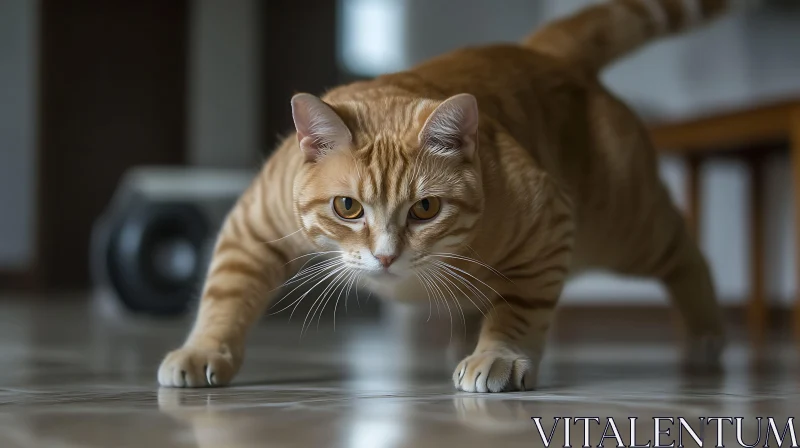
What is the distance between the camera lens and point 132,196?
4293 millimetres

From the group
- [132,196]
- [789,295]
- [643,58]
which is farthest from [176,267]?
[789,295]

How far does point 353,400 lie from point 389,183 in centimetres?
31

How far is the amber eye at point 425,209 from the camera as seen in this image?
51.3 inches

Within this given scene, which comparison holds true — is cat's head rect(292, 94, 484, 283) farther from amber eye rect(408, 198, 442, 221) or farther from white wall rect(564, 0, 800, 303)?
white wall rect(564, 0, 800, 303)

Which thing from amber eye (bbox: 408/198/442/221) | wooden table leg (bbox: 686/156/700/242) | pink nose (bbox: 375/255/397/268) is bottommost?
pink nose (bbox: 375/255/397/268)

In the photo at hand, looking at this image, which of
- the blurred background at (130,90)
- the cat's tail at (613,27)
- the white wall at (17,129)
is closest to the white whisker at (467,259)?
the cat's tail at (613,27)

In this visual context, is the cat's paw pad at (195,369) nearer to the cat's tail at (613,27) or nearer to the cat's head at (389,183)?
the cat's head at (389,183)

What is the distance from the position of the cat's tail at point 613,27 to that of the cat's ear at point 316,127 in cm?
76

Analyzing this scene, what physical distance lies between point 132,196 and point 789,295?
9.54 ft

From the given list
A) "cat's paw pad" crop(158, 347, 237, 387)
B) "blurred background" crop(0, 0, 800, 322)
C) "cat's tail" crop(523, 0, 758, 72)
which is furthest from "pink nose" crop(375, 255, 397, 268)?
"blurred background" crop(0, 0, 800, 322)

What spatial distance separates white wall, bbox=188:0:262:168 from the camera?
6.33 metres

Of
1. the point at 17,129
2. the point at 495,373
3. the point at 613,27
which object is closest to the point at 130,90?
the point at 17,129

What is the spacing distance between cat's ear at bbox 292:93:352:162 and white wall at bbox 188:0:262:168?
5.01 m

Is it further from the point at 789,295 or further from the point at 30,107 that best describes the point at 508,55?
the point at 30,107
